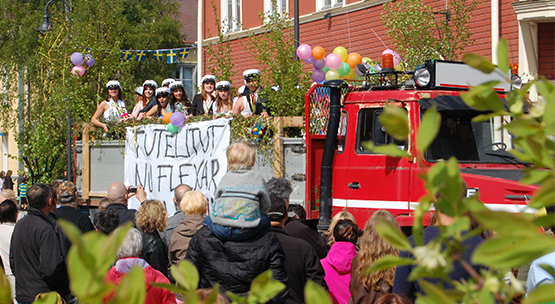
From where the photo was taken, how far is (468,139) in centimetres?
653

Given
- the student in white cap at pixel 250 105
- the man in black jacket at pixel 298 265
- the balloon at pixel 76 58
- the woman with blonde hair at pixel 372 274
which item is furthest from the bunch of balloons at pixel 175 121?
the woman with blonde hair at pixel 372 274

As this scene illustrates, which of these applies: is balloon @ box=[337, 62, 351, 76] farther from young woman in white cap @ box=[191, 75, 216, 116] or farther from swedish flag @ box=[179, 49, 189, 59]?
swedish flag @ box=[179, 49, 189, 59]

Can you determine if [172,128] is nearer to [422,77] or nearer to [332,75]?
[332,75]

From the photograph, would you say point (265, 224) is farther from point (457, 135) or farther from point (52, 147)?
point (52, 147)

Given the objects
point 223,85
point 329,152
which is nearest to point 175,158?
point 223,85

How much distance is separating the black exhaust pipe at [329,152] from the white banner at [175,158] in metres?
1.80

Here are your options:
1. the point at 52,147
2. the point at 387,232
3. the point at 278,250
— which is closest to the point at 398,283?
the point at 278,250

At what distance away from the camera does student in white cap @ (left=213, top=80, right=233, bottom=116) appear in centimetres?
927

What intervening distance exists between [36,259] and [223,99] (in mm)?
5004

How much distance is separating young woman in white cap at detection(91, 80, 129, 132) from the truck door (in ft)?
16.3

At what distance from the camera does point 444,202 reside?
76 cm

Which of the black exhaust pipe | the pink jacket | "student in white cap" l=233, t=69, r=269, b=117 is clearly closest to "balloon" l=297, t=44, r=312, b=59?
"student in white cap" l=233, t=69, r=269, b=117

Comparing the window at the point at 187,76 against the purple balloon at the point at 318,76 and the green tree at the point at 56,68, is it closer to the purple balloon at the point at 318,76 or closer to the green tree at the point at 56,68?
the green tree at the point at 56,68

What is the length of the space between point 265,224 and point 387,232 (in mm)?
2911
